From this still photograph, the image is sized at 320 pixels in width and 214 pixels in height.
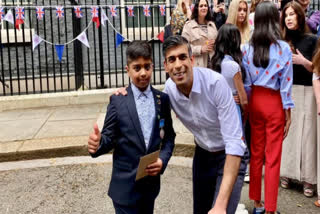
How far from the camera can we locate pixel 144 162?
2436 millimetres

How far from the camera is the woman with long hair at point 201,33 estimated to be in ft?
17.5

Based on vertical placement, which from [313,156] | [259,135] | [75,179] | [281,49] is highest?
[281,49]

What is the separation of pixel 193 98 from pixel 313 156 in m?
2.33

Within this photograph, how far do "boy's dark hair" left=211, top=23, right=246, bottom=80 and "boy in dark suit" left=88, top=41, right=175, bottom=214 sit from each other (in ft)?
4.41

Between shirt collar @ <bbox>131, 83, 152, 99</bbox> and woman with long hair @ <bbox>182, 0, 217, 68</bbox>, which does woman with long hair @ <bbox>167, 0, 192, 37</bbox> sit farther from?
shirt collar @ <bbox>131, 83, 152, 99</bbox>

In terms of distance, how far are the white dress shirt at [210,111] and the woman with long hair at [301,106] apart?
189 cm

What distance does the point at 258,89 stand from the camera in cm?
369

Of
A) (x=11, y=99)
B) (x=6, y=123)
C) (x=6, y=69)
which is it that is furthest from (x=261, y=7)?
(x=6, y=69)

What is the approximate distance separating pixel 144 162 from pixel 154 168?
0.14 m

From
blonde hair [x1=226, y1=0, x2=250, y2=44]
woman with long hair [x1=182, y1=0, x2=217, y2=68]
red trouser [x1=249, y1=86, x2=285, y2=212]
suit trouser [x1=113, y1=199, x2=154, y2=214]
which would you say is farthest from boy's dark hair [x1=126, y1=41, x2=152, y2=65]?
woman with long hair [x1=182, y1=0, x2=217, y2=68]

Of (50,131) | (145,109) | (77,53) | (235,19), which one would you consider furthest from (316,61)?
(77,53)

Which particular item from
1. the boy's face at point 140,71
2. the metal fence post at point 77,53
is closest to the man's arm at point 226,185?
the boy's face at point 140,71

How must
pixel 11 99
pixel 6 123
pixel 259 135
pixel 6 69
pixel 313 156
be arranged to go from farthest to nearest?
pixel 6 69 < pixel 11 99 < pixel 6 123 < pixel 313 156 < pixel 259 135

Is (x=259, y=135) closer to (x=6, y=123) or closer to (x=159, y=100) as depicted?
(x=159, y=100)
